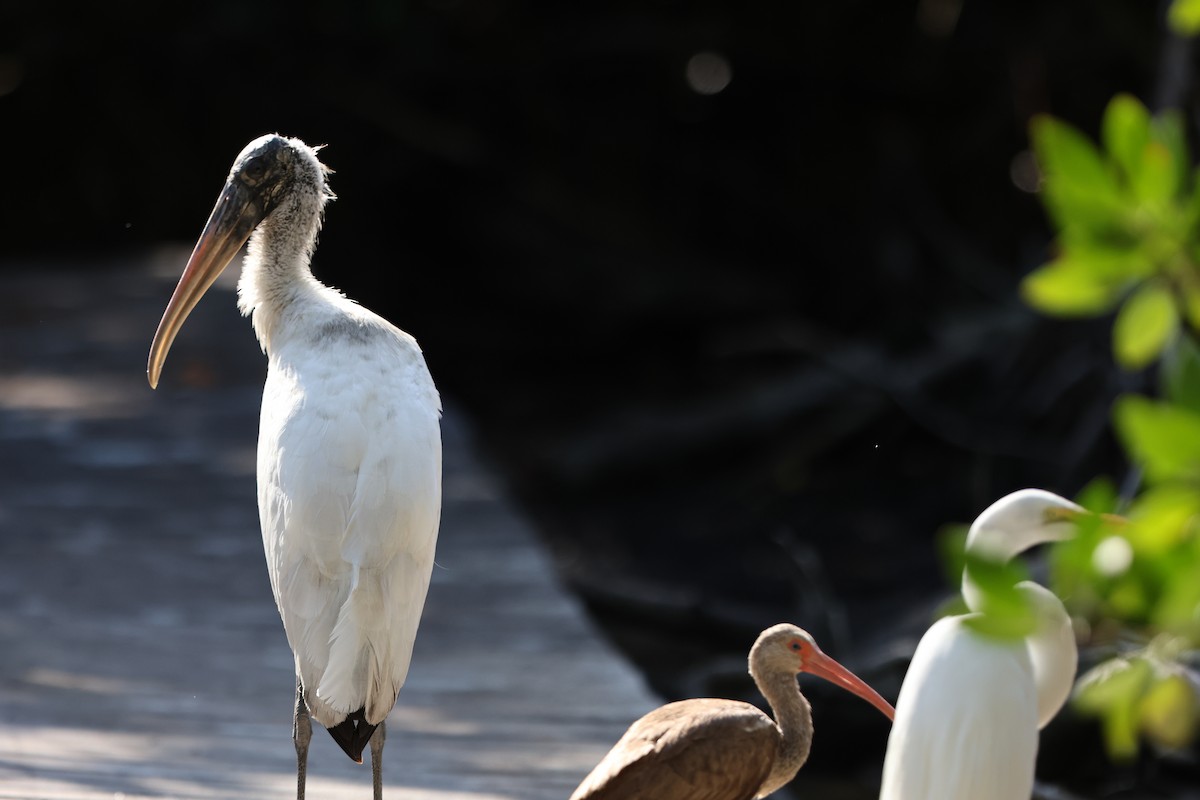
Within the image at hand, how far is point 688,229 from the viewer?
12.2 m

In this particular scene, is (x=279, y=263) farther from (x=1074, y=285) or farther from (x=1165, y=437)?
(x=1165, y=437)

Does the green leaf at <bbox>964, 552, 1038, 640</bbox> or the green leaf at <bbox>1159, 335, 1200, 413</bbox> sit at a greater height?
the green leaf at <bbox>1159, 335, 1200, 413</bbox>

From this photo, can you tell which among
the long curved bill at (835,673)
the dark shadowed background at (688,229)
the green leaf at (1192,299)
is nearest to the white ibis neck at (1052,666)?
the long curved bill at (835,673)

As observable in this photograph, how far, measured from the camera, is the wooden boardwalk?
422 cm

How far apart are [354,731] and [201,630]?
248 centimetres

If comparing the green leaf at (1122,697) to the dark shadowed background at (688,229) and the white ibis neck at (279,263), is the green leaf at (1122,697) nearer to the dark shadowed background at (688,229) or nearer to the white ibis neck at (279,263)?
the white ibis neck at (279,263)

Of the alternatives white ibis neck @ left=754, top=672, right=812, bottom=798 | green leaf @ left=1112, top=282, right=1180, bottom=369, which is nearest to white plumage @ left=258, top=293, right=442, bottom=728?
white ibis neck @ left=754, top=672, right=812, bottom=798

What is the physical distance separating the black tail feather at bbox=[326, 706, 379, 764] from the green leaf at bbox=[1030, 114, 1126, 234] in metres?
2.54

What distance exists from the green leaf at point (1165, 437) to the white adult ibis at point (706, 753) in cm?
231

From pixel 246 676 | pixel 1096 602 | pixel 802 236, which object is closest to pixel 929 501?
pixel 802 236

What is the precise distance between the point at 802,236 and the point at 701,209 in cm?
77

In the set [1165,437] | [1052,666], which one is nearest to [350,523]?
[1052,666]

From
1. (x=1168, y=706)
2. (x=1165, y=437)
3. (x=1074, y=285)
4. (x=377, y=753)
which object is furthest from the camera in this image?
(x=377, y=753)

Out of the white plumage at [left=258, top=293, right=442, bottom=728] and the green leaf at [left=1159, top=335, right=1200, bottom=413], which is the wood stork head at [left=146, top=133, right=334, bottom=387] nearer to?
the white plumage at [left=258, top=293, right=442, bottom=728]
